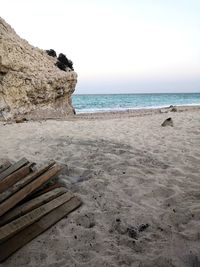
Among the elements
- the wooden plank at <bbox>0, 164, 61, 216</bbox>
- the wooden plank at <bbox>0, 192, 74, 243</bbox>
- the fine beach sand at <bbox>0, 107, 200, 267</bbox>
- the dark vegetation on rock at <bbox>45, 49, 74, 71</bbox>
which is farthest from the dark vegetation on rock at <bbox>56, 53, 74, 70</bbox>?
the wooden plank at <bbox>0, 192, 74, 243</bbox>

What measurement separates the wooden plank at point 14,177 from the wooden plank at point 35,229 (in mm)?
779

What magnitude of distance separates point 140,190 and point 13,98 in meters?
13.3

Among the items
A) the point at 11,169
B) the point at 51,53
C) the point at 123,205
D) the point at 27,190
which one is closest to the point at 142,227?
the point at 123,205

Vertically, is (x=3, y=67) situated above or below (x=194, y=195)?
above

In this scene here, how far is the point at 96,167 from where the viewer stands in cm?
554

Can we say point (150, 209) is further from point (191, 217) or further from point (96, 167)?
point (96, 167)

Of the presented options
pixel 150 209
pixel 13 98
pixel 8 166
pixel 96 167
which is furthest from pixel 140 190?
pixel 13 98

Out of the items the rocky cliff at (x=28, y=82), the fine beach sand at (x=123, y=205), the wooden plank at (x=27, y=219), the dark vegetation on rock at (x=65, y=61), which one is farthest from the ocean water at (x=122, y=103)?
the wooden plank at (x=27, y=219)

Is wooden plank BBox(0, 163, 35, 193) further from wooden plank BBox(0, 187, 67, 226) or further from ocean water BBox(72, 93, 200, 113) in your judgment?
ocean water BBox(72, 93, 200, 113)

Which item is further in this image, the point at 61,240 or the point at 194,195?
the point at 194,195

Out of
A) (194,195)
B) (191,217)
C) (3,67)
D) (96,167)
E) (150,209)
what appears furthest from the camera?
(3,67)

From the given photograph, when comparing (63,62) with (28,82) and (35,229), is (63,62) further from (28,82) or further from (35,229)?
(35,229)

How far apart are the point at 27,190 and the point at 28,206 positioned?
0.27m

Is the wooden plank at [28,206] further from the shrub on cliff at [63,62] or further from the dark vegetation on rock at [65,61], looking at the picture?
the dark vegetation on rock at [65,61]
